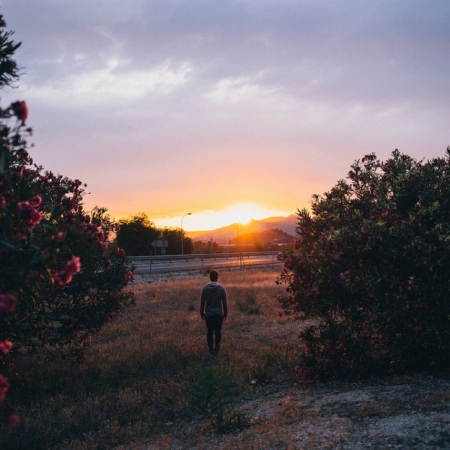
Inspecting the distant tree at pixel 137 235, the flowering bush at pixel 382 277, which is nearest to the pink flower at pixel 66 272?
the flowering bush at pixel 382 277

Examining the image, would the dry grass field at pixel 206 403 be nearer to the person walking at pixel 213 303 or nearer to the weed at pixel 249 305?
the person walking at pixel 213 303

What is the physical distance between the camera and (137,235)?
66.4 meters

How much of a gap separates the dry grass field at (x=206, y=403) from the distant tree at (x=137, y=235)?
51.2m

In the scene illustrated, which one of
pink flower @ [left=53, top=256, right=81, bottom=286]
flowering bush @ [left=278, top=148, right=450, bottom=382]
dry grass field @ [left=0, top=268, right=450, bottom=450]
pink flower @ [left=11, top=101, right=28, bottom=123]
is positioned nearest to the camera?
pink flower @ [left=53, top=256, right=81, bottom=286]

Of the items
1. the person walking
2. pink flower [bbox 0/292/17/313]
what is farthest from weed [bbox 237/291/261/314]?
pink flower [bbox 0/292/17/313]

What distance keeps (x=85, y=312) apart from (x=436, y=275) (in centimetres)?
709

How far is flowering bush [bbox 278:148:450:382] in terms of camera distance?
346 inches

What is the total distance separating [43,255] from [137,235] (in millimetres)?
63093

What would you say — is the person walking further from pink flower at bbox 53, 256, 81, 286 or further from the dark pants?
pink flower at bbox 53, 256, 81, 286

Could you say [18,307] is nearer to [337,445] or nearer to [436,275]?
[337,445]

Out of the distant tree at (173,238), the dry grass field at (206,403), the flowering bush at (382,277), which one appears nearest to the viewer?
the dry grass field at (206,403)

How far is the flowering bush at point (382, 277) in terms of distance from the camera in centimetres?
880

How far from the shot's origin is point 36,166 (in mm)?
11148

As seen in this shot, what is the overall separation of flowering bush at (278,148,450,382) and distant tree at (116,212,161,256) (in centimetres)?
5571
